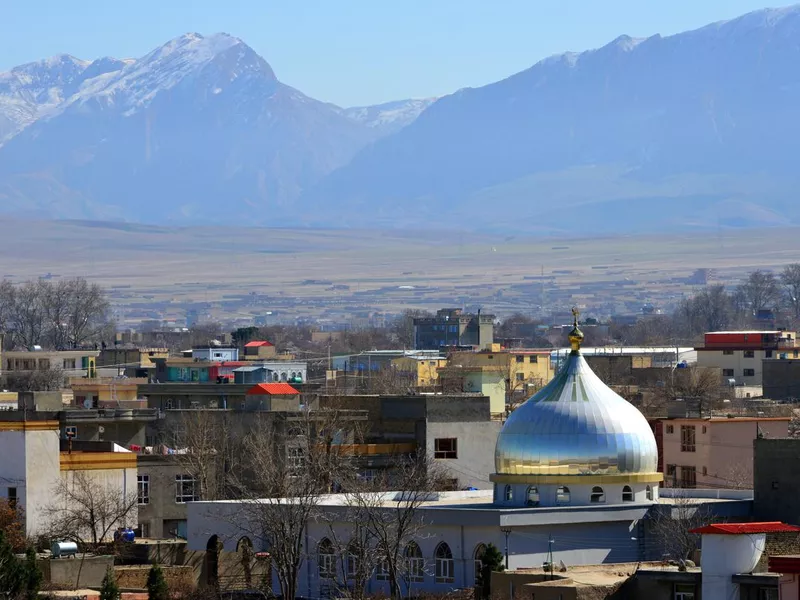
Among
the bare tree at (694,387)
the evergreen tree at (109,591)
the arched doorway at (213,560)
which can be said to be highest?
the bare tree at (694,387)

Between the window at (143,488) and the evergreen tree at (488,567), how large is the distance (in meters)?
12.7

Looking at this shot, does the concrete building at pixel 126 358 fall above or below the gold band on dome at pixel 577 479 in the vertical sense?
above

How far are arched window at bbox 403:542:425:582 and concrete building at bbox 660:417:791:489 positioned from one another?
14.3 metres

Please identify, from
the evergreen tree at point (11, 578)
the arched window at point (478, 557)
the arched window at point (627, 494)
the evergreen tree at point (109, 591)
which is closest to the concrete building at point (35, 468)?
the arched window at point (478, 557)

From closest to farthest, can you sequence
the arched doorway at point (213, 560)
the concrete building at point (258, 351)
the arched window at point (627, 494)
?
the arched window at point (627, 494) < the arched doorway at point (213, 560) < the concrete building at point (258, 351)

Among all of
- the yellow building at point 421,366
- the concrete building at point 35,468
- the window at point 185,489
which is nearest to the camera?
the concrete building at point 35,468

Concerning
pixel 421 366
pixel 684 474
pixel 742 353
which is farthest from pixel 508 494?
pixel 742 353

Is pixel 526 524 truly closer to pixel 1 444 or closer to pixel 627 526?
pixel 627 526

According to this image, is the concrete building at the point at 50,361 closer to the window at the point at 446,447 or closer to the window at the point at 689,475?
the window at the point at 689,475

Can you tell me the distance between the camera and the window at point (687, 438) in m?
54.6

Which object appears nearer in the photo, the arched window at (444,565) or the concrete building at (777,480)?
the arched window at (444,565)

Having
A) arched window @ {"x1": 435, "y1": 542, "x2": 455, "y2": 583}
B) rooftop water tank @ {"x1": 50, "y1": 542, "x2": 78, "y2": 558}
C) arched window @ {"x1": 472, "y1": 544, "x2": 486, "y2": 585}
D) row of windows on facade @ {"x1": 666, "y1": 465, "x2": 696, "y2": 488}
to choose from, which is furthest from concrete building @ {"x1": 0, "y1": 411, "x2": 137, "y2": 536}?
row of windows on facade @ {"x1": 666, "y1": 465, "x2": 696, "y2": 488}

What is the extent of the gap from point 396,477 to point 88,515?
20.6 feet

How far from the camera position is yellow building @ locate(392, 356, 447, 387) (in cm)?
9854
